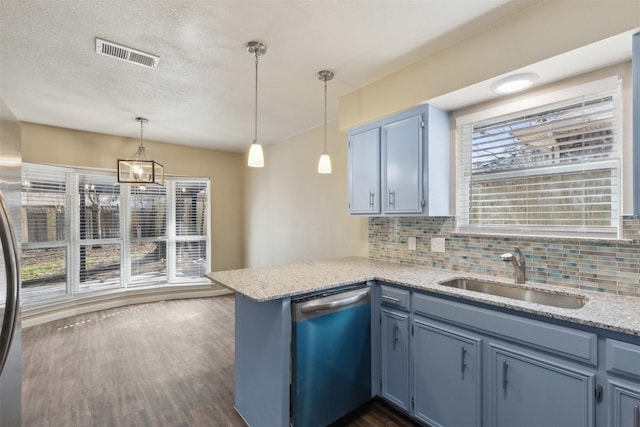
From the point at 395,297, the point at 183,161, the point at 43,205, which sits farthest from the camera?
the point at 183,161

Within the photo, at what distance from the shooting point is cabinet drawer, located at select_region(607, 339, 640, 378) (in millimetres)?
1210

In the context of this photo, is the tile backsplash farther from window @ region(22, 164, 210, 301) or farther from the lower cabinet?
window @ region(22, 164, 210, 301)

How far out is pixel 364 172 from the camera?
8.95ft

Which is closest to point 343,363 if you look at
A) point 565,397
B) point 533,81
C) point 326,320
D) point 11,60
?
point 326,320

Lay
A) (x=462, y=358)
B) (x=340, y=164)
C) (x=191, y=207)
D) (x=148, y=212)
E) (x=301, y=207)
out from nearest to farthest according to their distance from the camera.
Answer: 1. (x=462, y=358)
2. (x=340, y=164)
3. (x=301, y=207)
4. (x=148, y=212)
5. (x=191, y=207)

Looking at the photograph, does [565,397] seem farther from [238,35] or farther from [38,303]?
[38,303]

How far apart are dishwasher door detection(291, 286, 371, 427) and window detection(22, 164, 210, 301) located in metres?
3.84

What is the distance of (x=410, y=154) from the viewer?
7.75 feet

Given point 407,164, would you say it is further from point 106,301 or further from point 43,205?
point 106,301

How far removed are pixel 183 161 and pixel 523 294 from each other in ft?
16.0

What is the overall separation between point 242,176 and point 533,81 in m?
4.63

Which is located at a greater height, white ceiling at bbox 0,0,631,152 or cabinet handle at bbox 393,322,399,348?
white ceiling at bbox 0,0,631,152

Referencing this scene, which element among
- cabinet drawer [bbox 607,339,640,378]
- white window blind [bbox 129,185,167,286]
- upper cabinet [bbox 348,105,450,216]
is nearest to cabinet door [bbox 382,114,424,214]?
upper cabinet [bbox 348,105,450,216]

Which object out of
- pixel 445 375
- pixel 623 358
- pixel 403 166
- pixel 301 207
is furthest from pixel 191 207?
pixel 623 358
